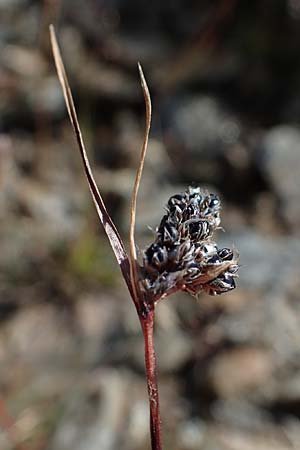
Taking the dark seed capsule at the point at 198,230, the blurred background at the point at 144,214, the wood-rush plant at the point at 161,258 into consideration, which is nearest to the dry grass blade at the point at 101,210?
the wood-rush plant at the point at 161,258

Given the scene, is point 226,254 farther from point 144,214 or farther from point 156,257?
point 144,214

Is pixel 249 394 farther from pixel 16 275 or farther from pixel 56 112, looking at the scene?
pixel 56 112

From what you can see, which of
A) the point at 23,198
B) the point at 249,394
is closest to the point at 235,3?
the point at 23,198

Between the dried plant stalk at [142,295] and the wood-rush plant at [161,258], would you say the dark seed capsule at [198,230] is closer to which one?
the wood-rush plant at [161,258]

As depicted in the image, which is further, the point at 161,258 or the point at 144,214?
the point at 144,214

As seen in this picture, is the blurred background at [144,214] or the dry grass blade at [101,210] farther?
the blurred background at [144,214]

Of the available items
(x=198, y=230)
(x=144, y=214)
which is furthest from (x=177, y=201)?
(x=144, y=214)

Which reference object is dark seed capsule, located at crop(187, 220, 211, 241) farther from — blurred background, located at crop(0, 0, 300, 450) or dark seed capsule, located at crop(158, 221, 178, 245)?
blurred background, located at crop(0, 0, 300, 450)
